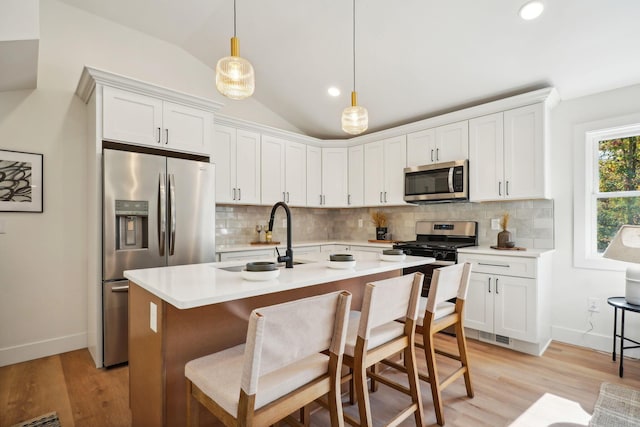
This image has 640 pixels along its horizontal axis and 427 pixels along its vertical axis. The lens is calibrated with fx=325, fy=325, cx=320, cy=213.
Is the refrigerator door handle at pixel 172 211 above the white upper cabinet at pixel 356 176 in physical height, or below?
below

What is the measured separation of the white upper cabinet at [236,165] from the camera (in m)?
3.86

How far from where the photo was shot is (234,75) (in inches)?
76.0

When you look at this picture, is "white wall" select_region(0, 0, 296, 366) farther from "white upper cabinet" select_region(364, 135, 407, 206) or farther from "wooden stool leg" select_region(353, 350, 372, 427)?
"white upper cabinet" select_region(364, 135, 407, 206)

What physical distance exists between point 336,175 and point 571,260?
9.80 ft

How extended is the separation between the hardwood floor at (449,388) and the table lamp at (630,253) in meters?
0.65

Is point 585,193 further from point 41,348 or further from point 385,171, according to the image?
point 41,348

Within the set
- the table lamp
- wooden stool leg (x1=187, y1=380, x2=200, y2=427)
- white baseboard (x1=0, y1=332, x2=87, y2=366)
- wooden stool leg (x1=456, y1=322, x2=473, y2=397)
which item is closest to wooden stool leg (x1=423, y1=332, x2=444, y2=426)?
wooden stool leg (x1=456, y1=322, x2=473, y2=397)

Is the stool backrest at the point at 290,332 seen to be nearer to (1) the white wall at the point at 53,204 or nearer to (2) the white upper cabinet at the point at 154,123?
(2) the white upper cabinet at the point at 154,123

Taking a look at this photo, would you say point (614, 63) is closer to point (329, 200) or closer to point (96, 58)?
point (329, 200)

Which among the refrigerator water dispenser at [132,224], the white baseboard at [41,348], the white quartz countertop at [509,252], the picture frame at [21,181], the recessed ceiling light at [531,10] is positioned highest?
the recessed ceiling light at [531,10]

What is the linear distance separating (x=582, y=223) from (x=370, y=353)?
2.87 meters

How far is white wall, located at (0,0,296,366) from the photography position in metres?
2.87

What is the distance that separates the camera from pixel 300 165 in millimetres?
4645

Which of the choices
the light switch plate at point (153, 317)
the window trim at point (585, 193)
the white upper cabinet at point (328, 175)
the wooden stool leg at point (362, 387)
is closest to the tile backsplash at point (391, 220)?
the window trim at point (585, 193)
